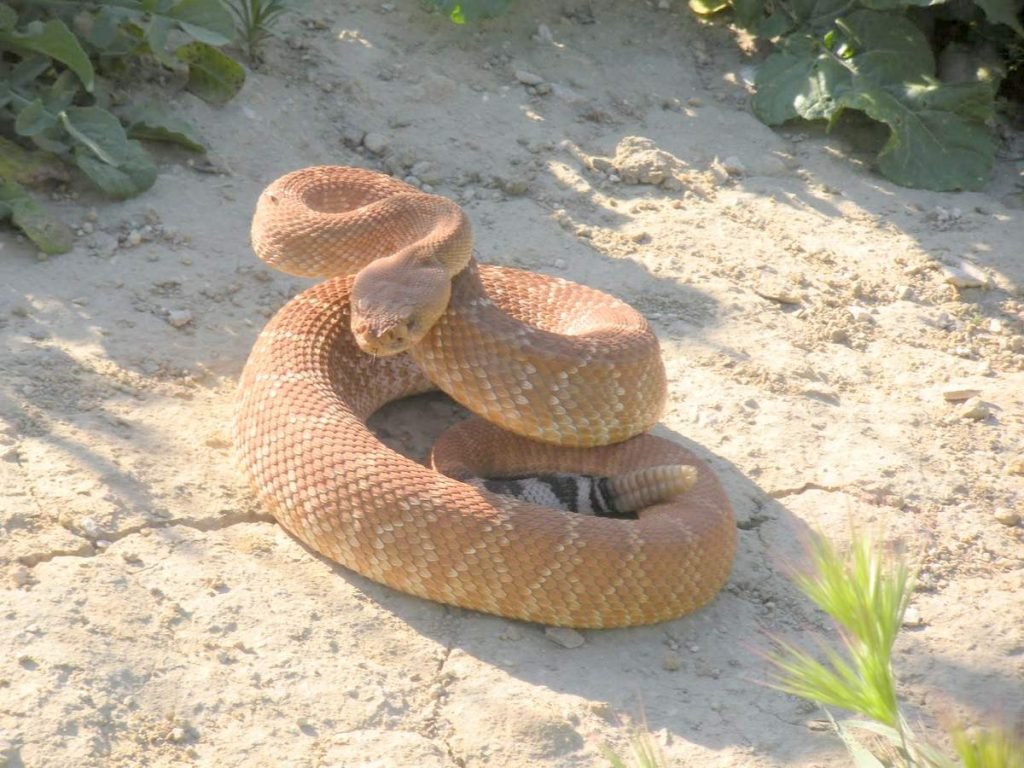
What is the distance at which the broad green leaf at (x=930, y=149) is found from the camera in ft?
27.6

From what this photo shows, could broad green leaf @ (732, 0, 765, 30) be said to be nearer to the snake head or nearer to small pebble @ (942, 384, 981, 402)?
small pebble @ (942, 384, 981, 402)

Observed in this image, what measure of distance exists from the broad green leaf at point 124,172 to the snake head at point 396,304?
2204 mm

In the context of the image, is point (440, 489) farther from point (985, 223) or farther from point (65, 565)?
point (985, 223)

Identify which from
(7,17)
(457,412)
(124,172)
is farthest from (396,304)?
(7,17)

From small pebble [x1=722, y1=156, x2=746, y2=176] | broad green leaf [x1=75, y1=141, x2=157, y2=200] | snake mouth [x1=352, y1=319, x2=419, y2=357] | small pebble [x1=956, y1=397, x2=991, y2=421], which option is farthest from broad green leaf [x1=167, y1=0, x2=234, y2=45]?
small pebble [x1=956, y1=397, x2=991, y2=421]

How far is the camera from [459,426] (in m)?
5.78

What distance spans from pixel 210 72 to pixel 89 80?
3.42 ft

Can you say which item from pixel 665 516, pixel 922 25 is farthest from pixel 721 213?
pixel 665 516

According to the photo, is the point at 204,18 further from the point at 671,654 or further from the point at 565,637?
the point at 671,654

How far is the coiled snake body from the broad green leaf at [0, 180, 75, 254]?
1.21 metres

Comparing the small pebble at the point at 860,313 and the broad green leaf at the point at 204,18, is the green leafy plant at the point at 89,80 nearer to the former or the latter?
the broad green leaf at the point at 204,18

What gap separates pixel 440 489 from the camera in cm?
489

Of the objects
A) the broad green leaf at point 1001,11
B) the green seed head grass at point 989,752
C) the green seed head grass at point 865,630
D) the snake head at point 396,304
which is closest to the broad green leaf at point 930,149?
the broad green leaf at point 1001,11

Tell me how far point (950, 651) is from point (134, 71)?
587cm
